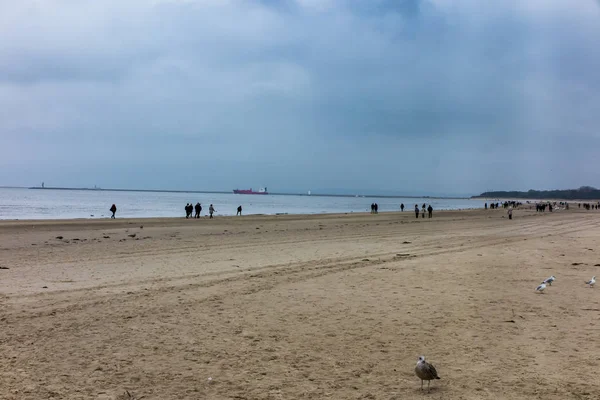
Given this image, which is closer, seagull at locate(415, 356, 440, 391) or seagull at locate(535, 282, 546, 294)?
seagull at locate(415, 356, 440, 391)

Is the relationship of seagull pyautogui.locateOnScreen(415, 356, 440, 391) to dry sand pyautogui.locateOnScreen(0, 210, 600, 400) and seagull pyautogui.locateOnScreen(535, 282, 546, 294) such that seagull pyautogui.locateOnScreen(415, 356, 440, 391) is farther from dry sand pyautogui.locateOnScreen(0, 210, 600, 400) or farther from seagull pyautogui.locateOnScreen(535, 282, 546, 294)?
seagull pyautogui.locateOnScreen(535, 282, 546, 294)

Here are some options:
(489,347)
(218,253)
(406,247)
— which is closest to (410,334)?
(489,347)

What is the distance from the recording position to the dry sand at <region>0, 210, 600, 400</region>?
5.02 metres

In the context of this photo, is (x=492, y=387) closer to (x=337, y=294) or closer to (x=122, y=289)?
(x=337, y=294)

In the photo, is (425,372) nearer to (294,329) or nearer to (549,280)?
(294,329)

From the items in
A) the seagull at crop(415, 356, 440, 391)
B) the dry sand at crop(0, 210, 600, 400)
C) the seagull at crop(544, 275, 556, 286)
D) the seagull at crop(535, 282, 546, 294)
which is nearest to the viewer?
the seagull at crop(415, 356, 440, 391)

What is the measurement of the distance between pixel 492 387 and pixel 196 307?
5.01 m

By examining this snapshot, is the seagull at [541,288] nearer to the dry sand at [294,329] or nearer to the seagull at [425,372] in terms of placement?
the dry sand at [294,329]

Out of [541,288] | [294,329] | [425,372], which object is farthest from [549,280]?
[425,372]

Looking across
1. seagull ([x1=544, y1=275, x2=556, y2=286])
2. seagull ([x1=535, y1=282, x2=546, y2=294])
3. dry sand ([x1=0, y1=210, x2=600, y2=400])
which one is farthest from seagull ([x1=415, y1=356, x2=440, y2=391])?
seagull ([x1=544, y1=275, x2=556, y2=286])

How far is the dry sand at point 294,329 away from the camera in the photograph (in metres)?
5.02

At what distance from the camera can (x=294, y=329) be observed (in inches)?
278

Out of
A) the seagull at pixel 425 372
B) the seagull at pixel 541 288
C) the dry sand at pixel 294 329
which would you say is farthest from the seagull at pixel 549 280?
the seagull at pixel 425 372

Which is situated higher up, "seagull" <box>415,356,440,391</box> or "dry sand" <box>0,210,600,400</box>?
"seagull" <box>415,356,440,391</box>
